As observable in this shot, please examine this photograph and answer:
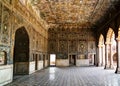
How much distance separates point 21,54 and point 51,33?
41.3ft

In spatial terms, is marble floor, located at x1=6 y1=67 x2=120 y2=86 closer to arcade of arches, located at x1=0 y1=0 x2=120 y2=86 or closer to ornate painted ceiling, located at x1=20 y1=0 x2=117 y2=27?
arcade of arches, located at x1=0 y1=0 x2=120 y2=86

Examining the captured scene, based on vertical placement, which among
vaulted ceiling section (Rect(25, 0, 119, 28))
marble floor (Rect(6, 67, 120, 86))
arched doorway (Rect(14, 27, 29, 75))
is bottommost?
marble floor (Rect(6, 67, 120, 86))

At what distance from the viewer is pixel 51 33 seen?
27.4 m

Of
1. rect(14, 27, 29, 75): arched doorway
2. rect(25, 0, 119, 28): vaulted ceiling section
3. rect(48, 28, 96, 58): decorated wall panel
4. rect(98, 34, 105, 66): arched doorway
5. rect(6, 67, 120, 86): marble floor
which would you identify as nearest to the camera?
rect(6, 67, 120, 86): marble floor

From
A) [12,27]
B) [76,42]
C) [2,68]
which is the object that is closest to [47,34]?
[76,42]

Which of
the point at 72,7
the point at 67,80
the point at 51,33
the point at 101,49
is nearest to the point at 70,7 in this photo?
the point at 72,7

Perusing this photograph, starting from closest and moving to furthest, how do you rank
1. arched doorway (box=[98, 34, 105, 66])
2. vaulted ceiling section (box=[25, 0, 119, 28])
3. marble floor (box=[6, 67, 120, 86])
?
1. marble floor (box=[6, 67, 120, 86])
2. vaulted ceiling section (box=[25, 0, 119, 28])
3. arched doorway (box=[98, 34, 105, 66])

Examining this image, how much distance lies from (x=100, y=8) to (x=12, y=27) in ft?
31.5

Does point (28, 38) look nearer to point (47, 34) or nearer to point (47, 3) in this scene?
point (47, 3)

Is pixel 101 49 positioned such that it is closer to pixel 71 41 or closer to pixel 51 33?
pixel 71 41

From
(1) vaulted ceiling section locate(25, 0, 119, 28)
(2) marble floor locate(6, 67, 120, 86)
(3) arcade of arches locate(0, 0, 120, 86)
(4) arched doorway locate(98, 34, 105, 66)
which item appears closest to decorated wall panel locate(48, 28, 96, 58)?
(3) arcade of arches locate(0, 0, 120, 86)

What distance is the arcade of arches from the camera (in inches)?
405

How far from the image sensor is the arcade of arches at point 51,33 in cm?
1028

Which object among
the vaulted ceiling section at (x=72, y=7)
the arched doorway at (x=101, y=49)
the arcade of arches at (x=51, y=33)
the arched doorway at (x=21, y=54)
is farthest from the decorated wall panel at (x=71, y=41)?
the arched doorway at (x=21, y=54)
